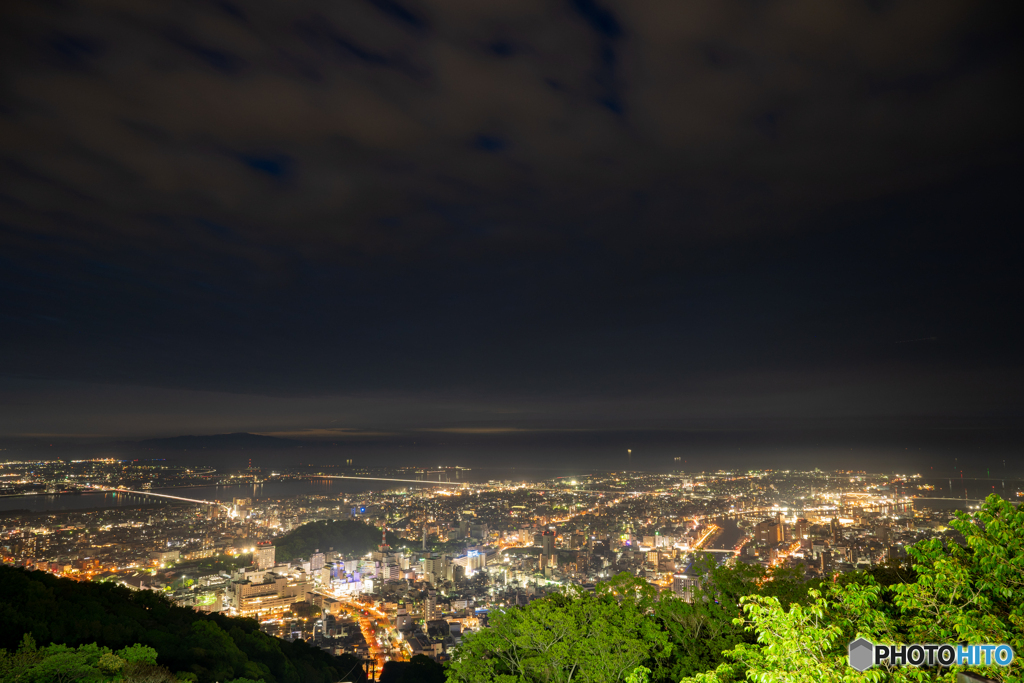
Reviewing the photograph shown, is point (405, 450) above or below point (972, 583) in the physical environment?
below

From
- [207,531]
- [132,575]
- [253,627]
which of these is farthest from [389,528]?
[253,627]

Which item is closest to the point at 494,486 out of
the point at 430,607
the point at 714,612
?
the point at 430,607

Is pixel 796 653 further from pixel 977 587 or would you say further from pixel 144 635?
pixel 144 635

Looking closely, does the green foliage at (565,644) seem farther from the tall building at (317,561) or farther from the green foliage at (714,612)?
the tall building at (317,561)

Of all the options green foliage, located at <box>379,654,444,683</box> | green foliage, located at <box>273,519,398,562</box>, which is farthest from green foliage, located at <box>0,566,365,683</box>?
green foliage, located at <box>273,519,398,562</box>

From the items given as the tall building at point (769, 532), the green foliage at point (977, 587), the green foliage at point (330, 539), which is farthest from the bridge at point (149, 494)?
the green foliage at point (977, 587)

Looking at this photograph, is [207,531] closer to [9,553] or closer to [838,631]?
[9,553]
